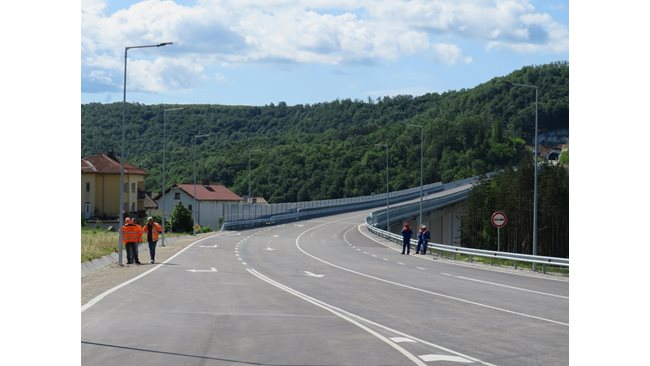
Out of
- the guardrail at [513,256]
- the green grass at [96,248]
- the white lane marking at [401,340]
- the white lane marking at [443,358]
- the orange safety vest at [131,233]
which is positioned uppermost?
the orange safety vest at [131,233]

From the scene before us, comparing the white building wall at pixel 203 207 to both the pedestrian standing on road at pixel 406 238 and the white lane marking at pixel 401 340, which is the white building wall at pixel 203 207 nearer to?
the pedestrian standing on road at pixel 406 238

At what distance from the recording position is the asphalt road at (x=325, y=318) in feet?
43.8

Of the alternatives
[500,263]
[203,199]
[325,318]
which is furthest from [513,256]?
[203,199]

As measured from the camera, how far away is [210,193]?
5768 inches

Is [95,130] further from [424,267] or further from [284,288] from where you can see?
[284,288]

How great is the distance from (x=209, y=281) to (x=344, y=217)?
265 feet

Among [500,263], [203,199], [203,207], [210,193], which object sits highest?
[210,193]

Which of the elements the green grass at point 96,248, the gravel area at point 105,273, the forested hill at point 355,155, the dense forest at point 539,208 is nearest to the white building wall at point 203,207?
the forested hill at point 355,155

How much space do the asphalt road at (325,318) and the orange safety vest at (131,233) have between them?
1689 mm

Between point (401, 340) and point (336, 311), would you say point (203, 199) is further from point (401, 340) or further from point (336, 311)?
point (401, 340)

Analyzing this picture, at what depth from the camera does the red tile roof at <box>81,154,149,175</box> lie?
4257 inches

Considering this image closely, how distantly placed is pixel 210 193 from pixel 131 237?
111769mm

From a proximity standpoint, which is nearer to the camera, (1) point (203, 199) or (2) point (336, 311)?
(2) point (336, 311)

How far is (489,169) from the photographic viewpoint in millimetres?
168625
